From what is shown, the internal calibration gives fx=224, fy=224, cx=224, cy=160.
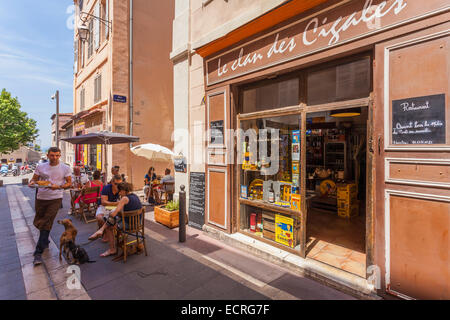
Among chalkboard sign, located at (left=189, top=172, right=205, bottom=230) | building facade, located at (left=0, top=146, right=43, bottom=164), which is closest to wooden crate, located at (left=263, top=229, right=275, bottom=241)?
chalkboard sign, located at (left=189, top=172, right=205, bottom=230)

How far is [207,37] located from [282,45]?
6.56ft

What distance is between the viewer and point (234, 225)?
198 inches

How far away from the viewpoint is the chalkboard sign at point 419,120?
253cm

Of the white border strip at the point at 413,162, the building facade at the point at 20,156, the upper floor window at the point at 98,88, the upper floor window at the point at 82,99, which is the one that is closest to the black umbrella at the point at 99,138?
the upper floor window at the point at 98,88

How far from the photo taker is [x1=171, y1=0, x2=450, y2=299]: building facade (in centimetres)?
261

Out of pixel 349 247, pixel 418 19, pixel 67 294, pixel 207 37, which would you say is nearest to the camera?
pixel 418 19

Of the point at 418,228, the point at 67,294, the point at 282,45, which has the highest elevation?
the point at 282,45

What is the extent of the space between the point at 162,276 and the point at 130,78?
10074mm

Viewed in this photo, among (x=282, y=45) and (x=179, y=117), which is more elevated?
(x=282, y=45)

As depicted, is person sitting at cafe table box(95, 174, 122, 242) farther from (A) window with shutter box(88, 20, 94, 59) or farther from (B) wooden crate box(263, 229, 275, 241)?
(A) window with shutter box(88, 20, 94, 59)

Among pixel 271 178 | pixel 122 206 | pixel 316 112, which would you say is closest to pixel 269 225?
pixel 271 178

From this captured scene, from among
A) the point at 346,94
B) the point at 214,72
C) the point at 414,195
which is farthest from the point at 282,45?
the point at 414,195

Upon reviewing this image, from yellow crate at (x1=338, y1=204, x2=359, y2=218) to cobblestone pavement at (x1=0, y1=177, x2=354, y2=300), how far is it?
3.47 m
